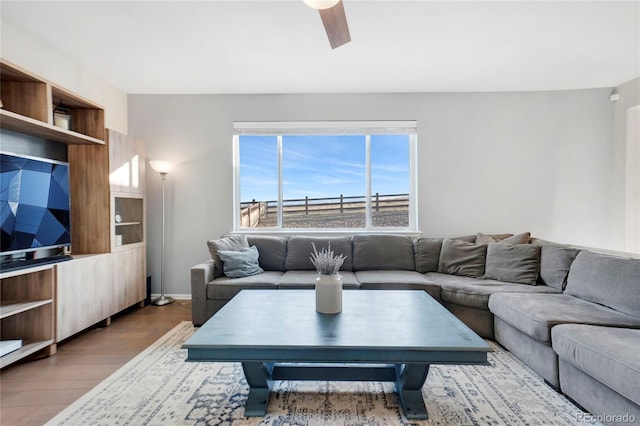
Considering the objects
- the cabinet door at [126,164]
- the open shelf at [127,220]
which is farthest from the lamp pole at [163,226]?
the open shelf at [127,220]

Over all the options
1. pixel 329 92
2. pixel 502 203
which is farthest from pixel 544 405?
pixel 329 92

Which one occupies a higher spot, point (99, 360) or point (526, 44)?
point (526, 44)

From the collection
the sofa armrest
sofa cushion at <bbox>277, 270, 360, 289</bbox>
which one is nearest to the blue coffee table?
sofa cushion at <bbox>277, 270, 360, 289</bbox>

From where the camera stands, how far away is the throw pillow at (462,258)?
3.26 m

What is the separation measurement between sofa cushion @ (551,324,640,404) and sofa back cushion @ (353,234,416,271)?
5.70ft

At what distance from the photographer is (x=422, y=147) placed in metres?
4.00

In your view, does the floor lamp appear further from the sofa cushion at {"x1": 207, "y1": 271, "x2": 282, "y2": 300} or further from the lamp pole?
the sofa cushion at {"x1": 207, "y1": 271, "x2": 282, "y2": 300}

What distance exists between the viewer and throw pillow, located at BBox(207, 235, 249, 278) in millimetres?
3277

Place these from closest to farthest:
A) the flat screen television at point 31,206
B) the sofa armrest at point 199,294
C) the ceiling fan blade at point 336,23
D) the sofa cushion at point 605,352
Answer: the sofa cushion at point 605,352 → the ceiling fan blade at point 336,23 → the flat screen television at point 31,206 → the sofa armrest at point 199,294

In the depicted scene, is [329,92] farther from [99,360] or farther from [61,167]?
[99,360]

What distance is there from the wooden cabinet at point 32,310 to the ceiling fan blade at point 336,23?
2672mm

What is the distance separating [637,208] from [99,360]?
5.59 m

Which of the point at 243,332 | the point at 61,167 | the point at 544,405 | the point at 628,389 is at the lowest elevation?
the point at 544,405

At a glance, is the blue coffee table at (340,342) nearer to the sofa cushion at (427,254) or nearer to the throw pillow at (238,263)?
the throw pillow at (238,263)
